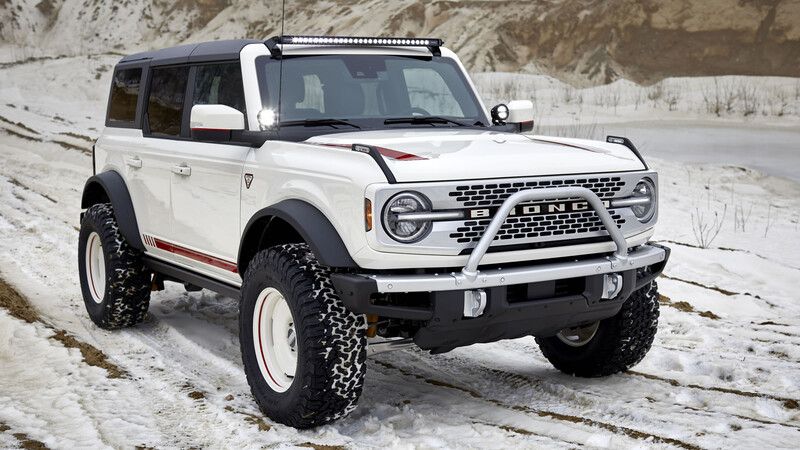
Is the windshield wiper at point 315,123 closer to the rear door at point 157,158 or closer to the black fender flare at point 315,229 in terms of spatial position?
the black fender flare at point 315,229

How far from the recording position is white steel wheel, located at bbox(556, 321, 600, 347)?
554 cm

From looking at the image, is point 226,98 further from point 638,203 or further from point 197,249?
point 638,203

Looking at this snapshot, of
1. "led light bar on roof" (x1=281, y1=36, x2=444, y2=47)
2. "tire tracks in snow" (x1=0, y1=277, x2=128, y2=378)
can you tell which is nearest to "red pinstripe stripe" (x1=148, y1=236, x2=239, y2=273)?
"tire tracks in snow" (x1=0, y1=277, x2=128, y2=378)

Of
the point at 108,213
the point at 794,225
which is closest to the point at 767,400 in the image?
the point at 108,213

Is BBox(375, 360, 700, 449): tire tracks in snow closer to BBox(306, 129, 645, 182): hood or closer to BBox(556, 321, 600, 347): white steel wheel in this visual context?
BBox(556, 321, 600, 347): white steel wheel

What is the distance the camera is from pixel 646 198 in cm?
478

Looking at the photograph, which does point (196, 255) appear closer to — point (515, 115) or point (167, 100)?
point (167, 100)

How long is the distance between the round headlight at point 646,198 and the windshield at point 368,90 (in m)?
1.39

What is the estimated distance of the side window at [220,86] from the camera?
5.54 metres

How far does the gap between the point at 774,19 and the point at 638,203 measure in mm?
29251

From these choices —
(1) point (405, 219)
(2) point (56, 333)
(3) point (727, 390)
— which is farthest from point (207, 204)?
(3) point (727, 390)

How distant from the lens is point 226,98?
223 inches

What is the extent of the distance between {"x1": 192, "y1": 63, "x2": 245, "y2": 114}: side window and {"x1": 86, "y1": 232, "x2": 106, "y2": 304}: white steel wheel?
172cm

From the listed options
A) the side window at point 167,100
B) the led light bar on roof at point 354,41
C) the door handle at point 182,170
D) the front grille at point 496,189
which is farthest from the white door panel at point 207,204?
the front grille at point 496,189
